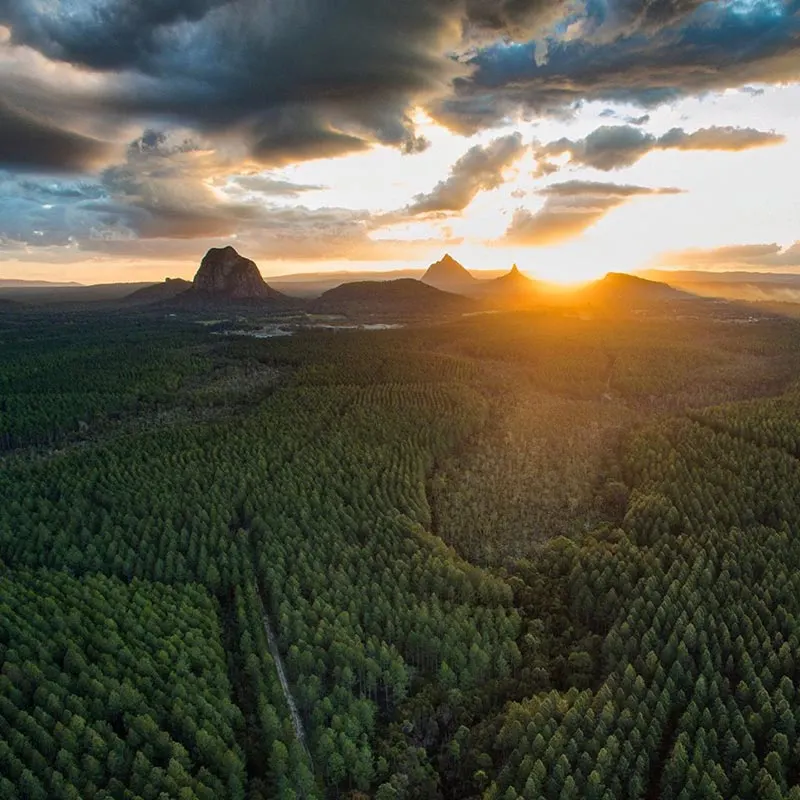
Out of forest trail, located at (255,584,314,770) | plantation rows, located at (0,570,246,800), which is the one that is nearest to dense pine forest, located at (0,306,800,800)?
plantation rows, located at (0,570,246,800)

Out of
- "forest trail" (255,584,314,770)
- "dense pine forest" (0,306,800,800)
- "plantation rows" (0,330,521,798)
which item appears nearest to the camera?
"dense pine forest" (0,306,800,800)

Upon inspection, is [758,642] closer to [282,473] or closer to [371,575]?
[371,575]

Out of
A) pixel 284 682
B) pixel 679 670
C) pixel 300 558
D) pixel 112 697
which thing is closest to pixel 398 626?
pixel 284 682

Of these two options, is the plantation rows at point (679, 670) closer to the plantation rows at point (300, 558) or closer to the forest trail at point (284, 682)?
the plantation rows at point (300, 558)

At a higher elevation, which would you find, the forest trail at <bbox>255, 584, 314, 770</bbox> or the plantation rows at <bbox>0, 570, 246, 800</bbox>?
the plantation rows at <bbox>0, 570, 246, 800</bbox>

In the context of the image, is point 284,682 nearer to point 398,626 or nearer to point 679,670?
point 398,626

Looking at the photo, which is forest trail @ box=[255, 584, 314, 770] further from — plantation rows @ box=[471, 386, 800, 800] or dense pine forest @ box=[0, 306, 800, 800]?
plantation rows @ box=[471, 386, 800, 800]
